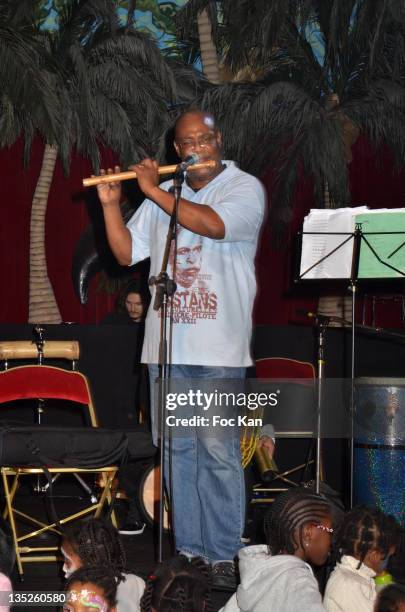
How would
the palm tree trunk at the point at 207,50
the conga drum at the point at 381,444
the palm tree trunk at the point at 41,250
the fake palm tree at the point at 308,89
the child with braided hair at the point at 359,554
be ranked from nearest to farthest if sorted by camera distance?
the child with braided hair at the point at 359,554 < the conga drum at the point at 381,444 < the fake palm tree at the point at 308,89 < the palm tree trunk at the point at 41,250 < the palm tree trunk at the point at 207,50

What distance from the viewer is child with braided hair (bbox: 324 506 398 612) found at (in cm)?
279

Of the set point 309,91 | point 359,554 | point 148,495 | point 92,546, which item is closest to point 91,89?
point 309,91

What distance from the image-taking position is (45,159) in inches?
441

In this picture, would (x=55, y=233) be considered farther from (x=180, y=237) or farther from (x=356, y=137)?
(x=180, y=237)

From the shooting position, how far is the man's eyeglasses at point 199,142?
366cm

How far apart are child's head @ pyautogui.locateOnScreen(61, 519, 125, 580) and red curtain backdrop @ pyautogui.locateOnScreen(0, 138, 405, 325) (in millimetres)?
9041

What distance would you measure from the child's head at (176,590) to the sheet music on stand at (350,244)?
2.21 metres

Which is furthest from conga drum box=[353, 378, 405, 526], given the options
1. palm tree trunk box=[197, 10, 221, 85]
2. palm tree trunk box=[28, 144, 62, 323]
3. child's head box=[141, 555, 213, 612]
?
palm tree trunk box=[197, 10, 221, 85]

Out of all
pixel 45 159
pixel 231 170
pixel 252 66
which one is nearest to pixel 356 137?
pixel 252 66

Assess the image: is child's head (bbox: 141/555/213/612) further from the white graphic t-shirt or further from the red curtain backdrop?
the red curtain backdrop

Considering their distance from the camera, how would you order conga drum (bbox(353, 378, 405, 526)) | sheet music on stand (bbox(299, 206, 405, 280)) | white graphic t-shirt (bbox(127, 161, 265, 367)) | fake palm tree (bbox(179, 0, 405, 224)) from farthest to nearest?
fake palm tree (bbox(179, 0, 405, 224)) < conga drum (bbox(353, 378, 405, 526)) < sheet music on stand (bbox(299, 206, 405, 280)) < white graphic t-shirt (bbox(127, 161, 265, 367))

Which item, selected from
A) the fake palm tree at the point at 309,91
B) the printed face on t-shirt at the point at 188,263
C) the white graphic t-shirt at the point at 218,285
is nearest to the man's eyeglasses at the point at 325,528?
the white graphic t-shirt at the point at 218,285

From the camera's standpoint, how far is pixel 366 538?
3.00m

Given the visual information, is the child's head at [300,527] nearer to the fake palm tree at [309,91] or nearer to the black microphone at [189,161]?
the black microphone at [189,161]
